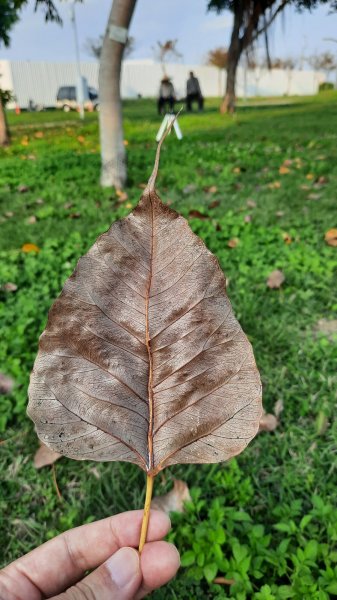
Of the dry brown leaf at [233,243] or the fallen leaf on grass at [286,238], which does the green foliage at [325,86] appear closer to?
the fallen leaf on grass at [286,238]

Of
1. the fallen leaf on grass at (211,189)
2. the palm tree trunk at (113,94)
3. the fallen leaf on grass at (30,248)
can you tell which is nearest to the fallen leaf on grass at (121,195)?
the palm tree trunk at (113,94)

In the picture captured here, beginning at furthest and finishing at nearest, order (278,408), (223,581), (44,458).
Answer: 1. (278,408)
2. (44,458)
3. (223,581)

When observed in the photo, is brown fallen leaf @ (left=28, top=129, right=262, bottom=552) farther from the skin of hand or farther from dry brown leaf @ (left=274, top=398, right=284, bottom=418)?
dry brown leaf @ (left=274, top=398, right=284, bottom=418)

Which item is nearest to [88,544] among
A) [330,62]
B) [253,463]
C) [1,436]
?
[253,463]

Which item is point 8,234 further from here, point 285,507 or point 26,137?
point 26,137

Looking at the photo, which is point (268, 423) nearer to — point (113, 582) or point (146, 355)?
point (113, 582)

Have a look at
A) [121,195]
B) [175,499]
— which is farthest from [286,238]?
[175,499]

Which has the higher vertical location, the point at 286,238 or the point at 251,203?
the point at 251,203
